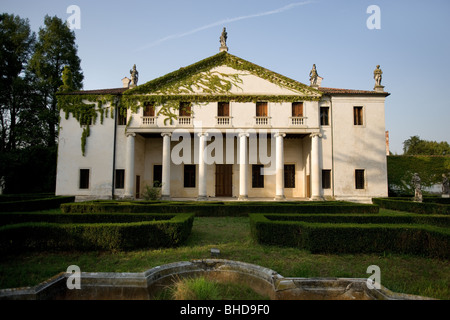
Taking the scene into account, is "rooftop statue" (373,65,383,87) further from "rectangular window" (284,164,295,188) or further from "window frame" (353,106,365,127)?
"rectangular window" (284,164,295,188)

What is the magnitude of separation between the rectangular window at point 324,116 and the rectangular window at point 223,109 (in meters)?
8.30

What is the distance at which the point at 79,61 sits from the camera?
31.7 m

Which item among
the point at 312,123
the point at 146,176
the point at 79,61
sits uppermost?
the point at 79,61

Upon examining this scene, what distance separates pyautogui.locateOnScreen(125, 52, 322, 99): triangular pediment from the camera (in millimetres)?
20922

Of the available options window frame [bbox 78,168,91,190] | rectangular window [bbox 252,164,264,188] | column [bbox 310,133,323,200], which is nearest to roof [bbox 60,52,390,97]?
column [bbox 310,133,323,200]

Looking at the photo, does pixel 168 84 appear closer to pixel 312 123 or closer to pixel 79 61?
pixel 312 123

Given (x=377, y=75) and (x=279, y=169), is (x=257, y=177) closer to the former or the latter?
(x=279, y=169)

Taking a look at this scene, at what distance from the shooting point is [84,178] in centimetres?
2119

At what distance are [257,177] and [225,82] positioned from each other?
943 centimetres

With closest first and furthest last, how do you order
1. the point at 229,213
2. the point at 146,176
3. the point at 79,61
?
the point at 229,213 < the point at 146,176 < the point at 79,61

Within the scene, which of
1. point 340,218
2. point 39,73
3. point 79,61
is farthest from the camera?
point 79,61

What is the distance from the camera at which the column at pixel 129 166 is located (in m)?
20.2
